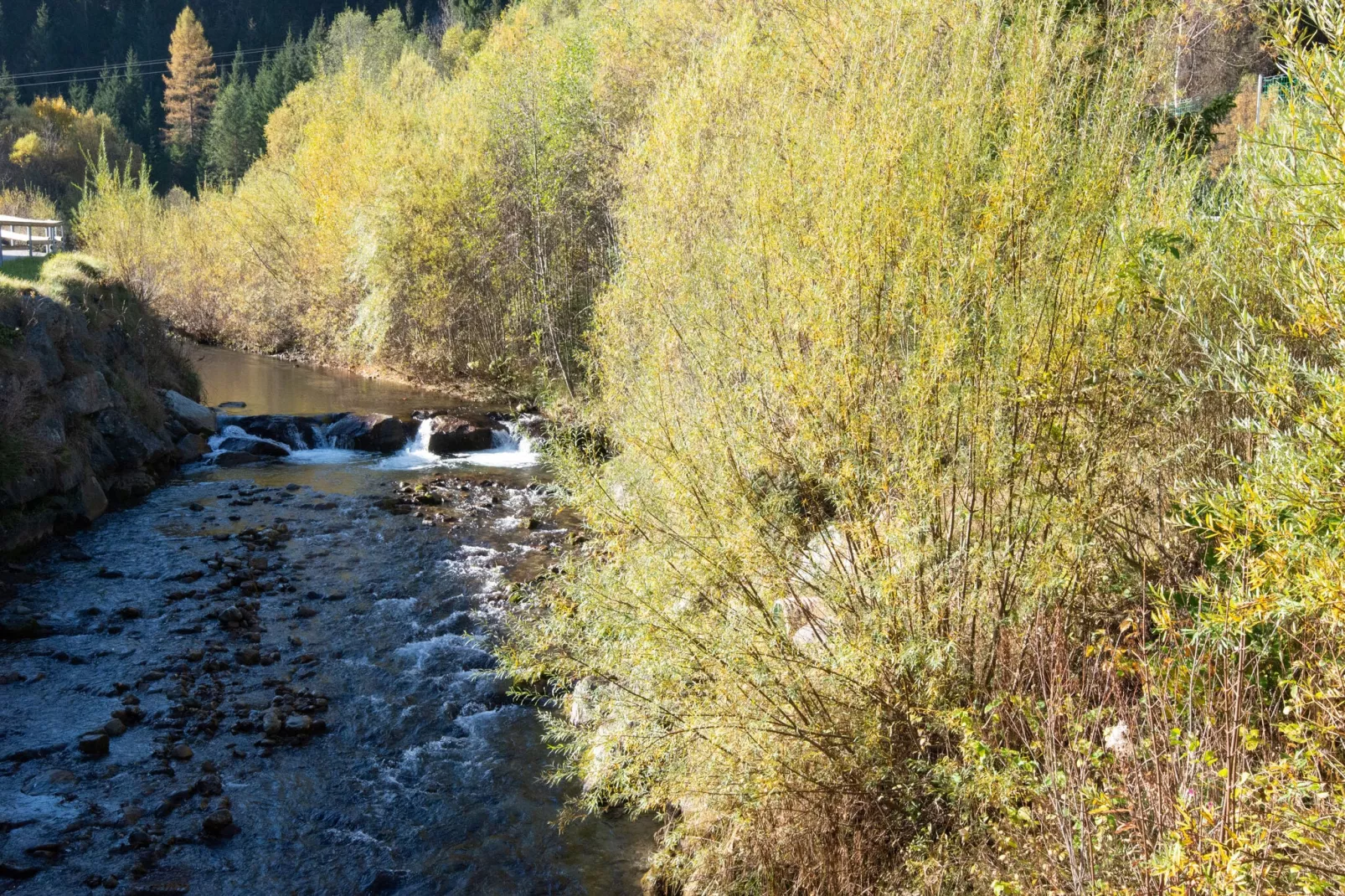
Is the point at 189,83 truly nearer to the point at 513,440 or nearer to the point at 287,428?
the point at 287,428

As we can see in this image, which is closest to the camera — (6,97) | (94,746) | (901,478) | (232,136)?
(901,478)

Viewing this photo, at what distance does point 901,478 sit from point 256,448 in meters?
17.0

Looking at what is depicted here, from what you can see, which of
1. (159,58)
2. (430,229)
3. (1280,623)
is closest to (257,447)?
(430,229)

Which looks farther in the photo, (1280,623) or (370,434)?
(370,434)

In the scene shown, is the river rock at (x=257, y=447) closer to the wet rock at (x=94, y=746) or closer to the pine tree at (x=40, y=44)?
the wet rock at (x=94, y=746)

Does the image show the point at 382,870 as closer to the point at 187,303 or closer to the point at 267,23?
the point at 187,303

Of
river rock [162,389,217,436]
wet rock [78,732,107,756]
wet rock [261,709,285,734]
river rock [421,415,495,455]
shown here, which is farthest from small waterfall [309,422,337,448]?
wet rock [78,732,107,756]

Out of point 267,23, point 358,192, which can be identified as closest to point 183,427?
point 358,192

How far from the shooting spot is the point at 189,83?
242 ft

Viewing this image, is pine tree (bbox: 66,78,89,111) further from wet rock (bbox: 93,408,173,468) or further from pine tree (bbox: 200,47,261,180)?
wet rock (bbox: 93,408,173,468)

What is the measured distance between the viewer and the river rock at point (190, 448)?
18.5 meters

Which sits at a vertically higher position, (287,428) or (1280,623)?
(1280,623)

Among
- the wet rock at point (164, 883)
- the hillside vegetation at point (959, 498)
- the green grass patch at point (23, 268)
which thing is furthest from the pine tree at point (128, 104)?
the hillside vegetation at point (959, 498)

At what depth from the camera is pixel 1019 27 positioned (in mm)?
6309
